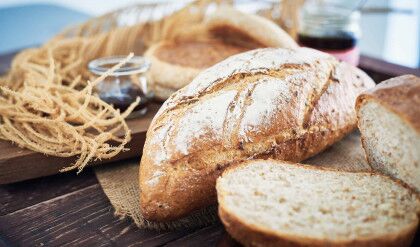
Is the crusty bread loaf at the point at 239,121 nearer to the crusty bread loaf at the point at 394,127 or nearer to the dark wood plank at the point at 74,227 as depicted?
the dark wood plank at the point at 74,227

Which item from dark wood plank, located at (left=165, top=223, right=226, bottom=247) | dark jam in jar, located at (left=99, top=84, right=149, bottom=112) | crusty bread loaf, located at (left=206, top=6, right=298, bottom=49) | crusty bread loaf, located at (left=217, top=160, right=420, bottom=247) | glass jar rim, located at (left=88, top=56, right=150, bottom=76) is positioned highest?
crusty bread loaf, located at (left=206, top=6, right=298, bottom=49)

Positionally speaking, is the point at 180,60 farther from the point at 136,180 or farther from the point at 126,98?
the point at 136,180

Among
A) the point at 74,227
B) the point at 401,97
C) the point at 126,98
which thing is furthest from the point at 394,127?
the point at 126,98

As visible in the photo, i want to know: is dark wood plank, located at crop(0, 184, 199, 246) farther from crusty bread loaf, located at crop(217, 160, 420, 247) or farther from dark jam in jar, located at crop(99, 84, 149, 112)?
→ dark jam in jar, located at crop(99, 84, 149, 112)

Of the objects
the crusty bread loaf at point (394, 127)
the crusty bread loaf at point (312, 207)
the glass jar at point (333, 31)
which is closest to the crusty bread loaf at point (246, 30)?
the glass jar at point (333, 31)

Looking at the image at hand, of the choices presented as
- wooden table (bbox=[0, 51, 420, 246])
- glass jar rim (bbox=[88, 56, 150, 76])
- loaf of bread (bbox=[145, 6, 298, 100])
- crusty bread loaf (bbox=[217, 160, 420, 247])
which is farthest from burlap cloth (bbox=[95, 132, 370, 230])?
loaf of bread (bbox=[145, 6, 298, 100])

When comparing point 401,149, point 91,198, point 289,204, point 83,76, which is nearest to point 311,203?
point 289,204
